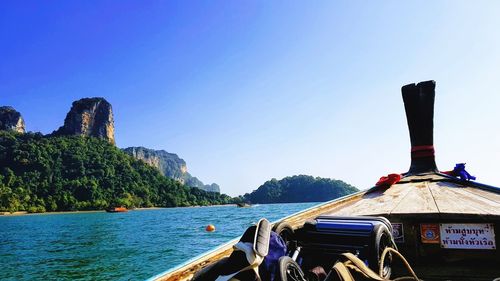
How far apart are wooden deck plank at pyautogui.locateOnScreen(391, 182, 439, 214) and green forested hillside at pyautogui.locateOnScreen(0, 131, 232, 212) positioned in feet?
523

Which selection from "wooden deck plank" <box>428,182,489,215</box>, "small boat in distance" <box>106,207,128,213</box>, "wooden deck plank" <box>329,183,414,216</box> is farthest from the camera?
"small boat in distance" <box>106,207,128,213</box>

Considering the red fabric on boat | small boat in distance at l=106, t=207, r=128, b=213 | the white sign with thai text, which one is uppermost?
the red fabric on boat

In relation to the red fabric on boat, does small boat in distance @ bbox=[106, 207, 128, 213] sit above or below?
below

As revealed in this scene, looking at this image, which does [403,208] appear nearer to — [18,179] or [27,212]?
[27,212]

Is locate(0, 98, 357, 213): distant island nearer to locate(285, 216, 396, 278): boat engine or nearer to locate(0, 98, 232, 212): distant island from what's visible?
locate(0, 98, 232, 212): distant island

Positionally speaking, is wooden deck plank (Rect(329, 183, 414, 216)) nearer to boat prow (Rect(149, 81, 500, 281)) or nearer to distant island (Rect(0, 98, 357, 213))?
boat prow (Rect(149, 81, 500, 281))

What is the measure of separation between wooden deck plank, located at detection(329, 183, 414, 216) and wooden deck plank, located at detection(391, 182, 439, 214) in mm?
101

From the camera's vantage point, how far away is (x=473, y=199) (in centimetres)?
529

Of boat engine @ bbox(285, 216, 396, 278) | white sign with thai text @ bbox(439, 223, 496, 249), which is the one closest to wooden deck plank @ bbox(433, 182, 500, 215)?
white sign with thai text @ bbox(439, 223, 496, 249)

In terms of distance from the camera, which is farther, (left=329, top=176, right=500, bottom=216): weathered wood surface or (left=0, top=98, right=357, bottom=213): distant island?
(left=0, top=98, right=357, bottom=213): distant island

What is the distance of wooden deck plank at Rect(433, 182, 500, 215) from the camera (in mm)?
4548

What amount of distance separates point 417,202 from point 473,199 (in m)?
0.84

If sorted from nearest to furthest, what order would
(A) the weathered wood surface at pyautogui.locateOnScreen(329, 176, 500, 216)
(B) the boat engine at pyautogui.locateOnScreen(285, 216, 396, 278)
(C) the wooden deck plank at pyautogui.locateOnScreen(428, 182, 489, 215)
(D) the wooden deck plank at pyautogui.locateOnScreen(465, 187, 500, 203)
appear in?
(B) the boat engine at pyautogui.locateOnScreen(285, 216, 396, 278)
(C) the wooden deck plank at pyautogui.locateOnScreen(428, 182, 489, 215)
(A) the weathered wood surface at pyautogui.locateOnScreen(329, 176, 500, 216)
(D) the wooden deck plank at pyautogui.locateOnScreen(465, 187, 500, 203)

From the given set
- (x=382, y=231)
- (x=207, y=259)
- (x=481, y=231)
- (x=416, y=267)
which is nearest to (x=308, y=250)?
(x=382, y=231)
